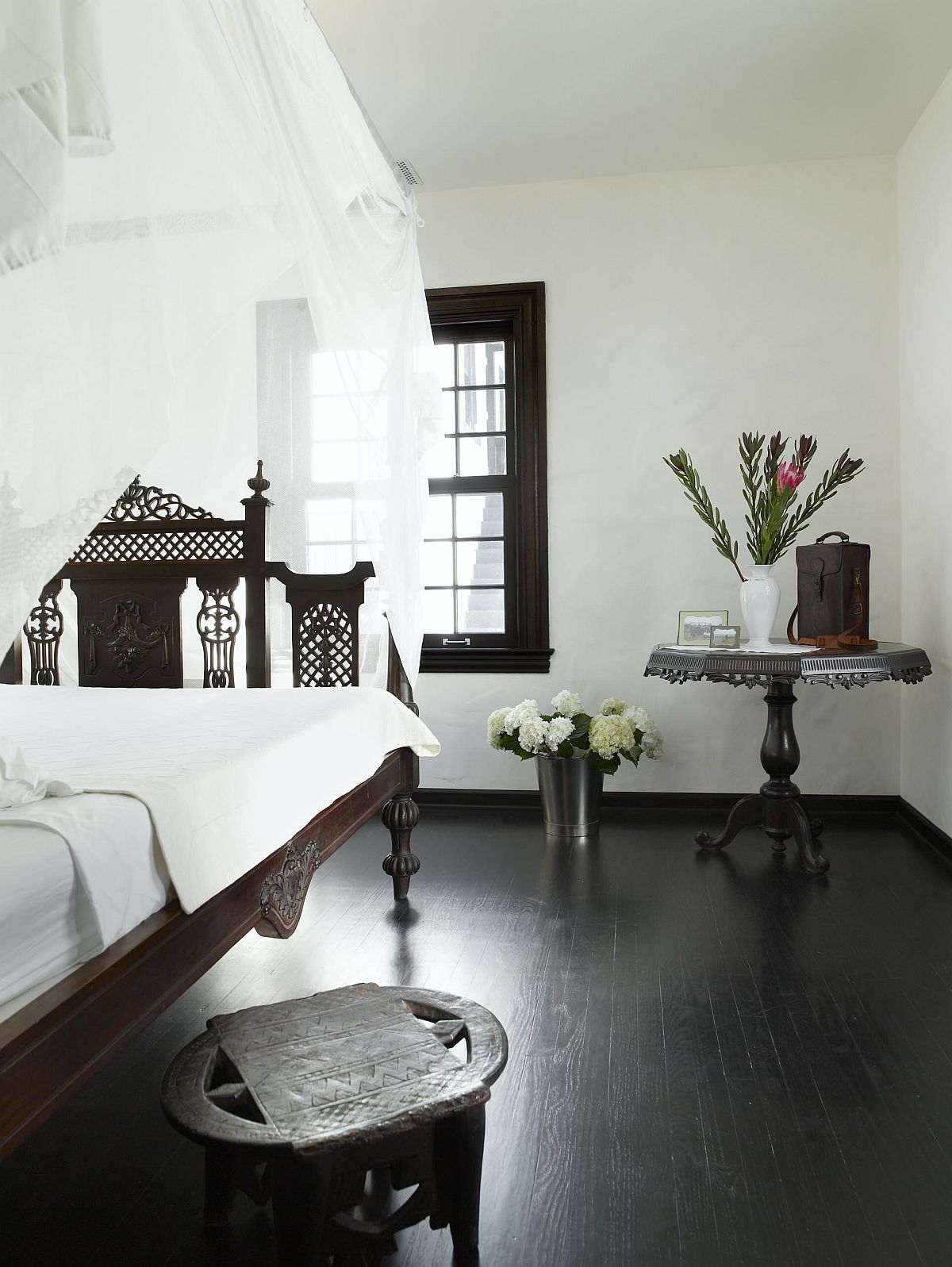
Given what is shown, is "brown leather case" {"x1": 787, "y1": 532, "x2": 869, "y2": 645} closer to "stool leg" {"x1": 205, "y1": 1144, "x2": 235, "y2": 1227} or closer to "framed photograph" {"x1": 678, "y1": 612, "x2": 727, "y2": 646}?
"framed photograph" {"x1": 678, "y1": 612, "x2": 727, "y2": 646}

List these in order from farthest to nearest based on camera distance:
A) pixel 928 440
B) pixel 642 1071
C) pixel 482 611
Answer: pixel 482 611, pixel 928 440, pixel 642 1071

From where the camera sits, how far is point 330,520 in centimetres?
319

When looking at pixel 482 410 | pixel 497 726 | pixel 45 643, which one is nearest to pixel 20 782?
pixel 45 643

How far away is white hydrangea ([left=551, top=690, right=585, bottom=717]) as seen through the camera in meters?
3.96

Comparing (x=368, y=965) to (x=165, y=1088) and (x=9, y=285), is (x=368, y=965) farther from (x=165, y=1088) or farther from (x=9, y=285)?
(x=9, y=285)

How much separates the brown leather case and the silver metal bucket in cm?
101

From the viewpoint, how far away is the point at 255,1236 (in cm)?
142

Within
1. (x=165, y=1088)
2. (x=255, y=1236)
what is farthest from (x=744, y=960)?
(x=165, y=1088)

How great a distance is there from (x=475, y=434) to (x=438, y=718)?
1.36m

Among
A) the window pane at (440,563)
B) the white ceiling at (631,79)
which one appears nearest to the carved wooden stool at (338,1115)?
the white ceiling at (631,79)

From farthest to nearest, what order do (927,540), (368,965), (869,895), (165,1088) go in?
(927,540)
(869,895)
(368,965)
(165,1088)

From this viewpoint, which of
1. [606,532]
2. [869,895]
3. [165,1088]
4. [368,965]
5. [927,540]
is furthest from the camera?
[606,532]

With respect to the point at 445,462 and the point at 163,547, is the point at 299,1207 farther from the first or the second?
the point at 445,462

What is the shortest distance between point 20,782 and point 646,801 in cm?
327
